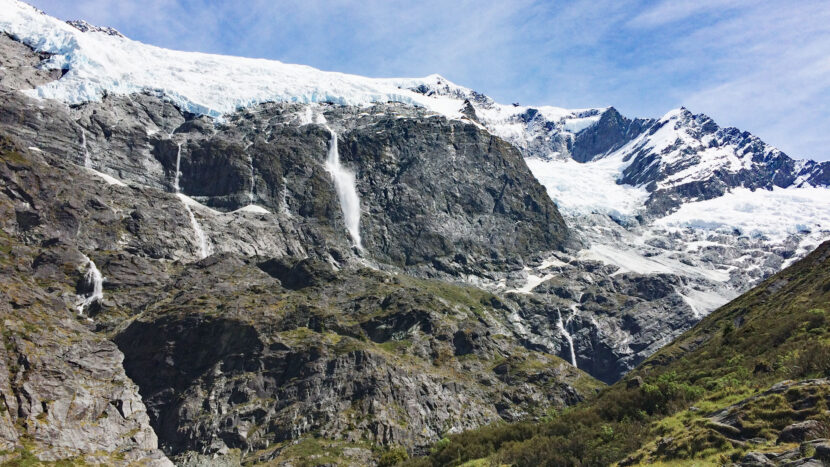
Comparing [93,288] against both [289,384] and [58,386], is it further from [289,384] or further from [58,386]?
[289,384]

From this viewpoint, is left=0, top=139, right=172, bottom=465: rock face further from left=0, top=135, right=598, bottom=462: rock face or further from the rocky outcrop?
the rocky outcrop

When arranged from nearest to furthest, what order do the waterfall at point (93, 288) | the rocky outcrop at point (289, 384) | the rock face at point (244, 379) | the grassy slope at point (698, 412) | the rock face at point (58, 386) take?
the grassy slope at point (698, 412), the rock face at point (58, 386), the rock face at point (244, 379), the rocky outcrop at point (289, 384), the waterfall at point (93, 288)

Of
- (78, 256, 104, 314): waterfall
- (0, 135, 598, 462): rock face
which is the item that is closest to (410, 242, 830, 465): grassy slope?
(0, 135, 598, 462): rock face

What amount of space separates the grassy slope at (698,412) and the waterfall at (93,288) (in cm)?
16463

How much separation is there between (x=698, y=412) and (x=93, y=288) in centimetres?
19874

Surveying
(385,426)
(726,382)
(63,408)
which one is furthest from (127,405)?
(726,382)

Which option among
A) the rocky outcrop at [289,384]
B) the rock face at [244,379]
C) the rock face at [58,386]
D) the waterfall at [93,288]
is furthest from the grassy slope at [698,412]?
the waterfall at [93,288]

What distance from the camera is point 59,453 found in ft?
367

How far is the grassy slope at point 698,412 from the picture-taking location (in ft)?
99.4

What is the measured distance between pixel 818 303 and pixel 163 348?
163 m

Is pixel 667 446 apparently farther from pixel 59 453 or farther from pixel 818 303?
pixel 59 453

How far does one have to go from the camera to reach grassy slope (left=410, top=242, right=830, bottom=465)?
99.4 ft

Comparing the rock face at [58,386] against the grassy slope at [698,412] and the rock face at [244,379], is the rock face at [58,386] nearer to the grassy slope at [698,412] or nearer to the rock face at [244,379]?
the rock face at [244,379]

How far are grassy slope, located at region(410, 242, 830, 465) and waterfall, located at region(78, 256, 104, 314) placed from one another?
16463 centimetres
